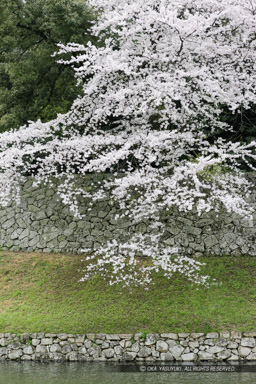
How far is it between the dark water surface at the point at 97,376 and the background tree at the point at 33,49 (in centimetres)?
715

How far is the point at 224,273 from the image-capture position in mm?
10797

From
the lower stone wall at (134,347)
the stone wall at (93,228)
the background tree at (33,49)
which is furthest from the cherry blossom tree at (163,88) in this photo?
the background tree at (33,49)

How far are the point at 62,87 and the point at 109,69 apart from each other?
19.4 ft

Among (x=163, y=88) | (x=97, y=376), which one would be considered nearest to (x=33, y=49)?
(x=163, y=88)

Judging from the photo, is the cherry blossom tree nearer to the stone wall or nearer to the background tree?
the stone wall

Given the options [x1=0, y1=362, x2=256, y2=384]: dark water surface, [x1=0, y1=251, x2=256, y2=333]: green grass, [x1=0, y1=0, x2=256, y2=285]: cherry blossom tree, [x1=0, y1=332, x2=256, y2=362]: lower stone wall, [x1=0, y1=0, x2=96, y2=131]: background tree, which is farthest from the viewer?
[x1=0, y1=0, x2=96, y2=131]: background tree

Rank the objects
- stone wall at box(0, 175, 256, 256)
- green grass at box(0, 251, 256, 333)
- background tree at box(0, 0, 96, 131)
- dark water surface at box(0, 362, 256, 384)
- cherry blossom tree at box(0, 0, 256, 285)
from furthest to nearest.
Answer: background tree at box(0, 0, 96, 131)
stone wall at box(0, 175, 256, 256)
green grass at box(0, 251, 256, 333)
cherry blossom tree at box(0, 0, 256, 285)
dark water surface at box(0, 362, 256, 384)

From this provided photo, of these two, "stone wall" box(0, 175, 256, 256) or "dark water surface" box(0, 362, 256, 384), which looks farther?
"stone wall" box(0, 175, 256, 256)

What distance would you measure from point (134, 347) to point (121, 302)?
1428 mm

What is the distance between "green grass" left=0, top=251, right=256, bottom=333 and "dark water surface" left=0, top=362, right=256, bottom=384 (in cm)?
76

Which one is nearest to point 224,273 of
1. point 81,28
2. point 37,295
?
point 37,295

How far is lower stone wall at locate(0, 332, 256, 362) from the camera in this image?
26.7ft

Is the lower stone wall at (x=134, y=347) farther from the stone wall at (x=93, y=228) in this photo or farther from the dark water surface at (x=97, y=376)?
the stone wall at (x=93, y=228)

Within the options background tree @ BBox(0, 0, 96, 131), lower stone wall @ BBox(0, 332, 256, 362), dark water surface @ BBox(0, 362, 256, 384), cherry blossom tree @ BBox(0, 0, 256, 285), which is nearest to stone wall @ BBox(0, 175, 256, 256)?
cherry blossom tree @ BBox(0, 0, 256, 285)
